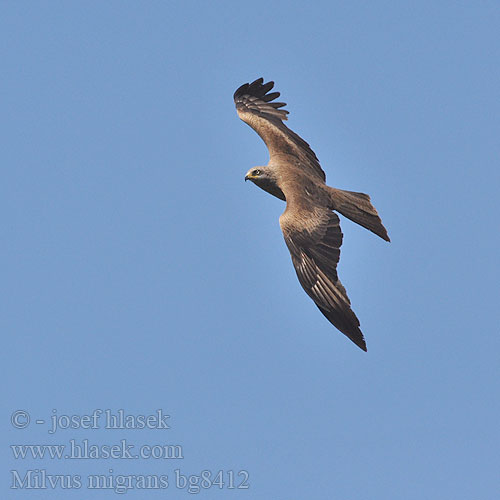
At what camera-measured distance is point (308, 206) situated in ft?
63.2

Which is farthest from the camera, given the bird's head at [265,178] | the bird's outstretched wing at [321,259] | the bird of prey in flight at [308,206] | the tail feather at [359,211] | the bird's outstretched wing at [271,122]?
the bird's outstretched wing at [271,122]

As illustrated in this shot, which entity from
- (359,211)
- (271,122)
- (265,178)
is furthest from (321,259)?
(271,122)

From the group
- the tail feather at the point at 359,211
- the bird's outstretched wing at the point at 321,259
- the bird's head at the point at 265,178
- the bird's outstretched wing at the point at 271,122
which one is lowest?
the bird's outstretched wing at the point at 321,259

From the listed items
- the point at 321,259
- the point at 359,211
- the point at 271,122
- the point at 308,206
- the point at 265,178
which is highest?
the point at 271,122

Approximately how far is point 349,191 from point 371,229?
1.03 meters

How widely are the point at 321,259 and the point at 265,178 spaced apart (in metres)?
3.67

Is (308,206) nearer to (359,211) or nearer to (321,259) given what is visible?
(359,211)

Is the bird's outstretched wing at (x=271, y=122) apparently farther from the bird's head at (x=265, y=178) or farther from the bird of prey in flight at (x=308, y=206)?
the bird's head at (x=265, y=178)

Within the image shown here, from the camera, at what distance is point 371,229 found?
19766mm

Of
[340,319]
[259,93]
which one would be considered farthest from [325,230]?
[259,93]

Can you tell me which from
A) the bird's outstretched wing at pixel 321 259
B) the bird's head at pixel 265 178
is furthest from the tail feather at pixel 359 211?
the bird's head at pixel 265 178

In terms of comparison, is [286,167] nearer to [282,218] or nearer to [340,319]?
[282,218]

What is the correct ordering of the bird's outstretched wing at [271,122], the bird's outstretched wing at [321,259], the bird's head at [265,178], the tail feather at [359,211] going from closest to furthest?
the bird's outstretched wing at [321,259], the tail feather at [359,211], the bird's head at [265,178], the bird's outstretched wing at [271,122]

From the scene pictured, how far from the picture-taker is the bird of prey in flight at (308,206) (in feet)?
57.2
